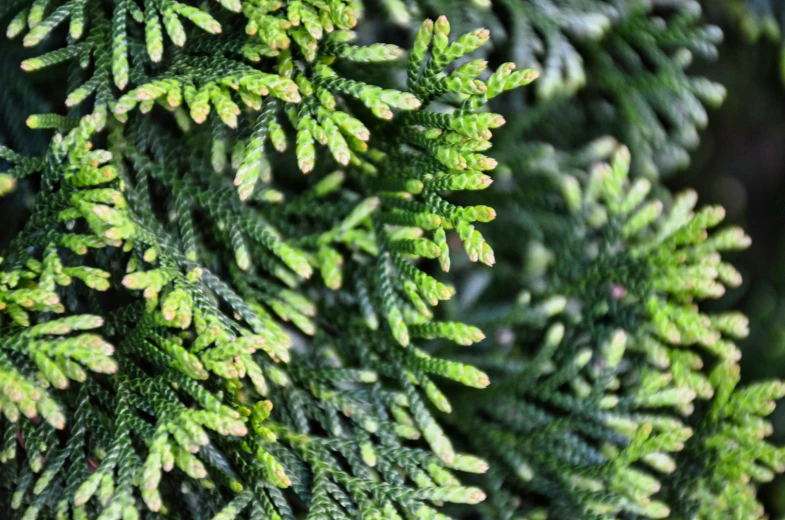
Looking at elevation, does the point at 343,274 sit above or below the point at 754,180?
above

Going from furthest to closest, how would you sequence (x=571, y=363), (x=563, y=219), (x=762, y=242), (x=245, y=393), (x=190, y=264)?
(x=762, y=242)
(x=563, y=219)
(x=571, y=363)
(x=245, y=393)
(x=190, y=264)

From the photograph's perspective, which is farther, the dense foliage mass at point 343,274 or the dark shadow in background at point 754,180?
the dark shadow in background at point 754,180

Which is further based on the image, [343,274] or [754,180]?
[754,180]

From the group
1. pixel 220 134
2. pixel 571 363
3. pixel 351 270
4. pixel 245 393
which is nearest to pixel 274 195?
pixel 220 134

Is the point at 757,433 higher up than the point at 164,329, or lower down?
lower down

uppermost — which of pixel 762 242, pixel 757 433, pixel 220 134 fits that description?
pixel 220 134

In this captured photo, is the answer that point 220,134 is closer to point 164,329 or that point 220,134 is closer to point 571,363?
point 164,329

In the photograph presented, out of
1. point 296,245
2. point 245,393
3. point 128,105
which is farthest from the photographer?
point 296,245

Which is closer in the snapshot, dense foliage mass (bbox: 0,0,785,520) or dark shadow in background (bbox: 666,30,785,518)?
dense foliage mass (bbox: 0,0,785,520)
